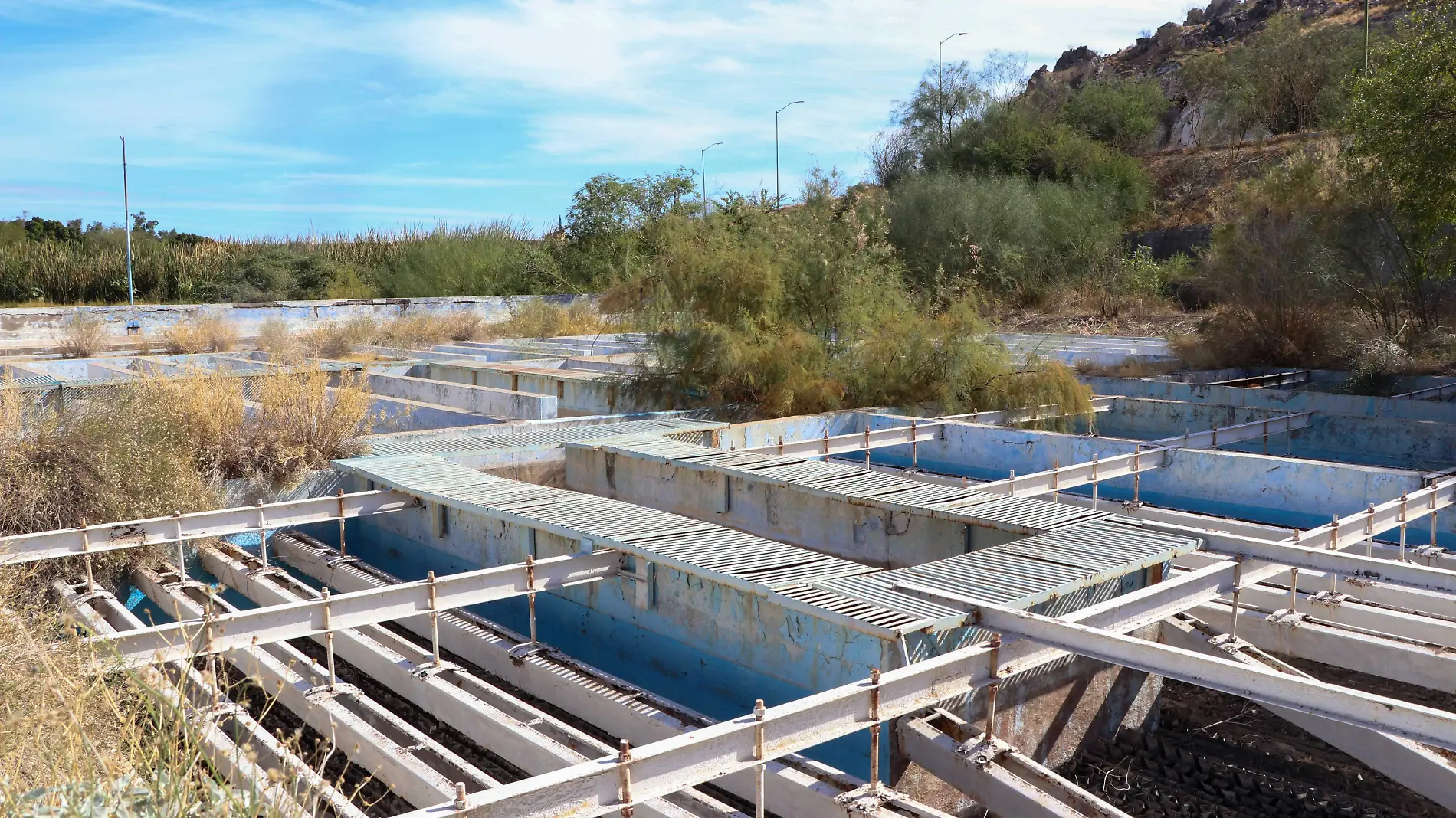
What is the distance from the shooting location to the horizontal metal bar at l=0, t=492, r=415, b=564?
22.7 feet

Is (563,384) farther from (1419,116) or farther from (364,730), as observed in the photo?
(1419,116)

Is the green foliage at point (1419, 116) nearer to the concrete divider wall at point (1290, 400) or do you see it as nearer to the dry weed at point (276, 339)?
the concrete divider wall at point (1290, 400)

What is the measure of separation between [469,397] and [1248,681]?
38.2 feet

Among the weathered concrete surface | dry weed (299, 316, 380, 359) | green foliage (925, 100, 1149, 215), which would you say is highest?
green foliage (925, 100, 1149, 215)

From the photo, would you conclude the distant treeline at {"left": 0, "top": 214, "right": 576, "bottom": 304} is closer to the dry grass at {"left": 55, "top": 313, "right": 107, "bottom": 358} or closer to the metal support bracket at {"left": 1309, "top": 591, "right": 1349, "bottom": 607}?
the dry grass at {"left": 55, "top": 313, "right": 107, "bottom": 358}

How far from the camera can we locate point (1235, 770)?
18.4ft

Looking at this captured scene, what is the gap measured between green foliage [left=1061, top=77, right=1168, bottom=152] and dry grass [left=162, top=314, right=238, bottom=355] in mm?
31758

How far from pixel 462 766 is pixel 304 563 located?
4.40m

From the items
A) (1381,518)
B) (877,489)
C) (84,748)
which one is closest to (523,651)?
(877,489)

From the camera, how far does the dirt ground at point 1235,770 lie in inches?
208

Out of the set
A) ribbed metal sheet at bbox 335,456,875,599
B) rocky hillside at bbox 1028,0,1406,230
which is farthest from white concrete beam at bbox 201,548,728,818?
rocky hillside at bbox 1028,0,1406,230

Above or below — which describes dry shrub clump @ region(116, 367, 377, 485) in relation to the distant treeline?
below

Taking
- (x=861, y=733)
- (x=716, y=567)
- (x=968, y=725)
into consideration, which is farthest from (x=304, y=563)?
(x=968, y=725)

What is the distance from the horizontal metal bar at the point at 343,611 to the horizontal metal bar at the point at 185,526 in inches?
69.6
